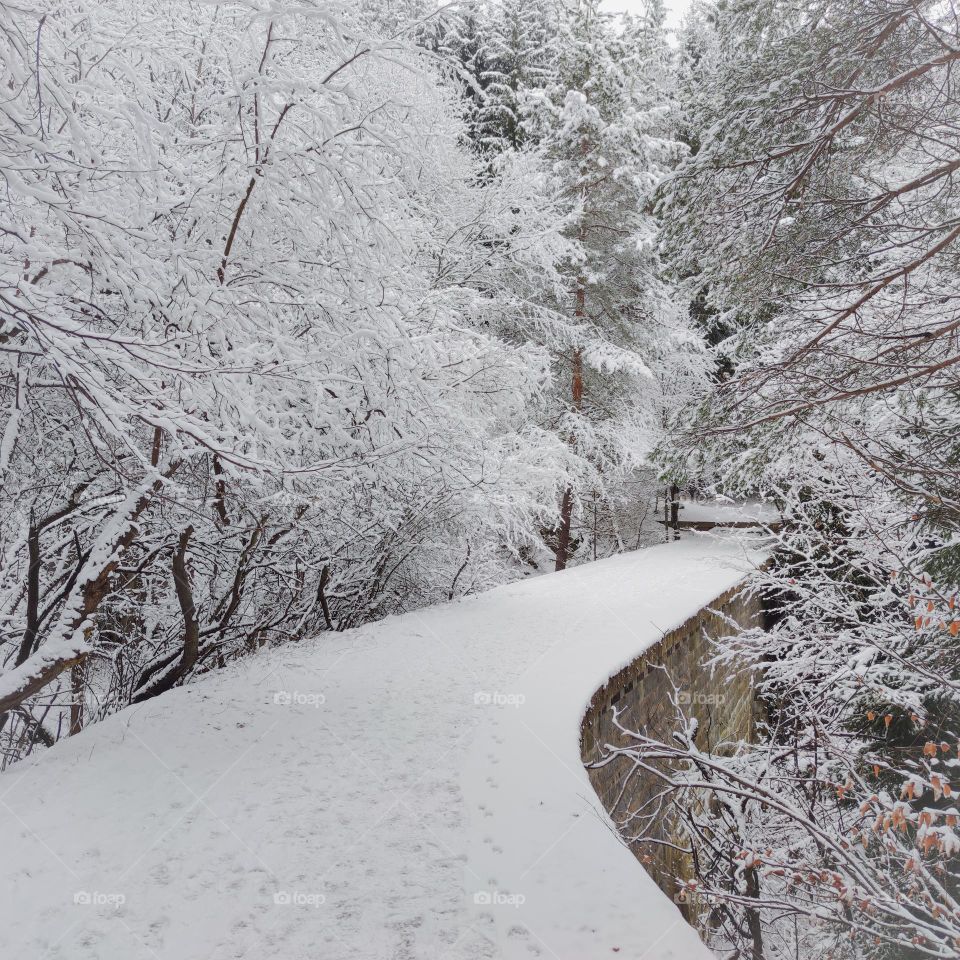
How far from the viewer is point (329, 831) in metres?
3.66

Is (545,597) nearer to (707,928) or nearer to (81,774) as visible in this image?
(707,928)

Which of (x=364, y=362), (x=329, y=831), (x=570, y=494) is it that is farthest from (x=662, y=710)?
(x=570, y=494)

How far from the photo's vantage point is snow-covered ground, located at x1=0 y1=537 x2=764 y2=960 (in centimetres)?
284

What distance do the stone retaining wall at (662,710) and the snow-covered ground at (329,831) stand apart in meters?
0.36

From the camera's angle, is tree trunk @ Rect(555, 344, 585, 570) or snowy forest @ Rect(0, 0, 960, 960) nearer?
snowy forest @ Rect(0, 0, 960, 960)

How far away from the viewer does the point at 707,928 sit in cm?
601

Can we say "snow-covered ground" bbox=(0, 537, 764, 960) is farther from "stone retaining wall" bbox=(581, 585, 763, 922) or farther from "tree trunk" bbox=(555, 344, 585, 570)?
"tree trunk" bbox=(555, 344, 585, 570)

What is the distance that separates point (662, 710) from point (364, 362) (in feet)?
16.7

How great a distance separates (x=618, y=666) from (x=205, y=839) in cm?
382

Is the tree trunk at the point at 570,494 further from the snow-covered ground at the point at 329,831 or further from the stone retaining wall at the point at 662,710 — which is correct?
the snow-covered ground at the point at 329,831

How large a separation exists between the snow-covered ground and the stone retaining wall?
1.20 feet

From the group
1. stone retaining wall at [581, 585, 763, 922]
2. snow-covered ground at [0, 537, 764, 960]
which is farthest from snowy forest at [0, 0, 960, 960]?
snow-covered ground at [0, 537, 764, 960]

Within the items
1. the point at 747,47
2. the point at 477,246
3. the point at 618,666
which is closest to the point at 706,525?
the point at 477,246

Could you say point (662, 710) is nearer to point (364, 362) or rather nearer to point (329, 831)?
point (329, 831)
